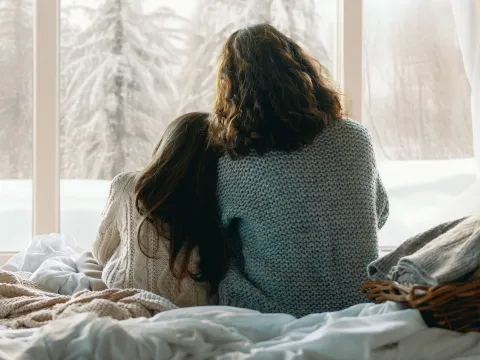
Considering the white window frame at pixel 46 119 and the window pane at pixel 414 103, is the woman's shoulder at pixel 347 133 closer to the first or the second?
the window pane at pixel 414 103

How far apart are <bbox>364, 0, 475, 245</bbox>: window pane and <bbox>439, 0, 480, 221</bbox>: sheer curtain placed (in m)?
0.19

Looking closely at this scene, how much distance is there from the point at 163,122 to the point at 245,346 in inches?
67.2

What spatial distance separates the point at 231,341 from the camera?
4.37 feet

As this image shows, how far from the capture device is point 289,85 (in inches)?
72.4

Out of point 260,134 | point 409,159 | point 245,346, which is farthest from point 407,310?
point 409,159

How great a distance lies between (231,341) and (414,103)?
187 cm

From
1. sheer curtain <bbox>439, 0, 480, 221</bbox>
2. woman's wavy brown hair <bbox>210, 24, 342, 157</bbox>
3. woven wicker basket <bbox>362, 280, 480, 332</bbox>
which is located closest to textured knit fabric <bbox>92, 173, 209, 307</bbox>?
woman's wavy brown hair <bbox>210, 24, 342, 157</bbox>

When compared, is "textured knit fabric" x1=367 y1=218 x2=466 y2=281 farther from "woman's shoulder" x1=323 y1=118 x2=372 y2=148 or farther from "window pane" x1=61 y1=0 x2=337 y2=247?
"window pane" x1=61 y1=0 x2=337 y2=247

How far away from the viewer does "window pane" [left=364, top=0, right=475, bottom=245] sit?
9.73ft

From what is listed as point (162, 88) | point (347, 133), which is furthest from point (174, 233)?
point (162, 88)

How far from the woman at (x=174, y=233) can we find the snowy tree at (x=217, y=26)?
1072 mm

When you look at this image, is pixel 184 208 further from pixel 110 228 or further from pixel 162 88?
pixel 162 88

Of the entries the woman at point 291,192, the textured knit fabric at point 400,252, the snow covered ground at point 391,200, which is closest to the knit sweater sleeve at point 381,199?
the woman at point 291,192

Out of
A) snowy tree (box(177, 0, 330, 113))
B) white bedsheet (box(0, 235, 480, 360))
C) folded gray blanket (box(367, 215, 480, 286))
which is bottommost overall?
white bedsheet (box(0, 235, 480, 360))
